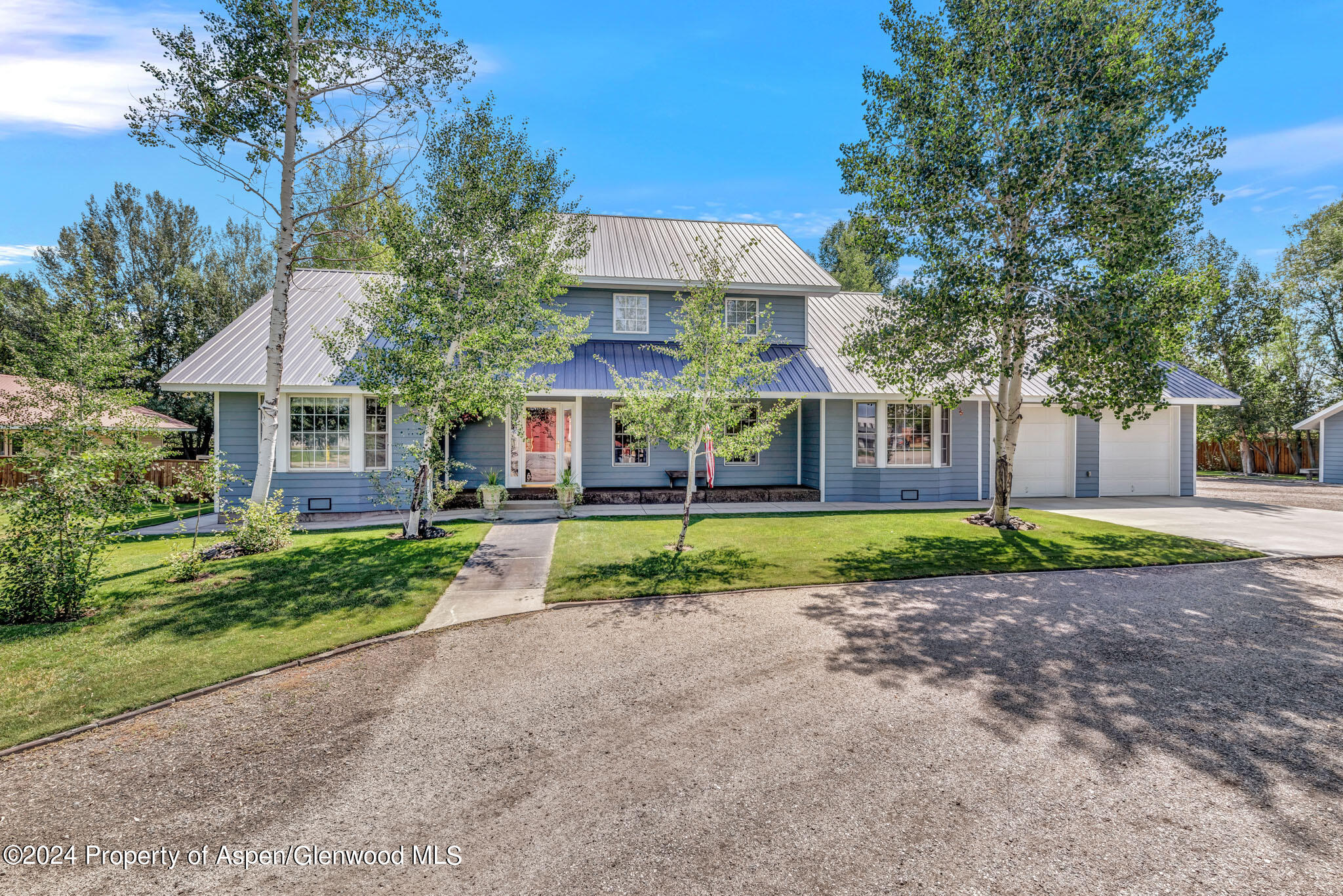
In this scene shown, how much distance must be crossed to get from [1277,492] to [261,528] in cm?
2733

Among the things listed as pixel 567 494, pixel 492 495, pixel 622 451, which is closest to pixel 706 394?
pixel 567 494

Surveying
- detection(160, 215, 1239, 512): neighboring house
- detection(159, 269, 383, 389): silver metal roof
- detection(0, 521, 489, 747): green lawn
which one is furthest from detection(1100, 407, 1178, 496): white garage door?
detection(159, 269, 383, 389): silver metal roof

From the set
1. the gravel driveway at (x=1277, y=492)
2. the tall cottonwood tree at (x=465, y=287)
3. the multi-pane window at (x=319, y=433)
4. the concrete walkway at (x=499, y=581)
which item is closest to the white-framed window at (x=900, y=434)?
the tall cottonwood tree at (x=465, y=287)

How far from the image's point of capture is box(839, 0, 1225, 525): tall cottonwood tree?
382 inches

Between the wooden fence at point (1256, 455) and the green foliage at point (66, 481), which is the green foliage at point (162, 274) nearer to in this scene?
the green foliage at point (66, 481)

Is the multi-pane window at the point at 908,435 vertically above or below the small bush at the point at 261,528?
above

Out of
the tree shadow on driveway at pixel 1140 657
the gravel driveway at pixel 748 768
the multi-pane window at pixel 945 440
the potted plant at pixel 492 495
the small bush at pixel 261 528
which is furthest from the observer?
the multi-pane window at pixel 945 440

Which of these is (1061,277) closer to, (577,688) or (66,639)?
(577,688)

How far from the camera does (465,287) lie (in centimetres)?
998

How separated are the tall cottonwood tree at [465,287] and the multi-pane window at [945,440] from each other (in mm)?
10132

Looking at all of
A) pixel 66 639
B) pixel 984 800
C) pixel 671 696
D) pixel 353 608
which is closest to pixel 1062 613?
pixel 984 800

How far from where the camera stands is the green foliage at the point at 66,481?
5797mm

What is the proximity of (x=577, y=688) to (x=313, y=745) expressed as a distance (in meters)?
1.73

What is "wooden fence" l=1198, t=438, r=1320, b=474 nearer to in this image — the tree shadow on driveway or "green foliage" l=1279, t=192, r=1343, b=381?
"green foliage" l=1279, t=192, r=1343, b=381
